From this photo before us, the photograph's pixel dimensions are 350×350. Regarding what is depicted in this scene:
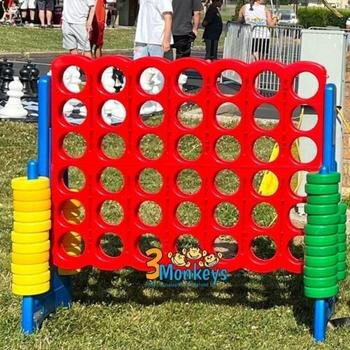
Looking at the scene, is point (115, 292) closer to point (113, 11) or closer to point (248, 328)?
point (248, 328)

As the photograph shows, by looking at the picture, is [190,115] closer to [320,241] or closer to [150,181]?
[150,181]

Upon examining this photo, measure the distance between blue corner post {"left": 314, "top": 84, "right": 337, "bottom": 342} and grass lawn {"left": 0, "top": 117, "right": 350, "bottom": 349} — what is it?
0.08 meters

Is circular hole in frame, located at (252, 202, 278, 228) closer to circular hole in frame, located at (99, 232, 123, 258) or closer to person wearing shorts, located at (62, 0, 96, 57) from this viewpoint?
circular hole in frame, located at (99, 232, 123, 258)

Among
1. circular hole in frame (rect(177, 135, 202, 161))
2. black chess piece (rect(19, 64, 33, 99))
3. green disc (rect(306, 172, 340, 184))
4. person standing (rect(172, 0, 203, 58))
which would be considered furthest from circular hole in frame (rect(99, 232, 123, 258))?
person standing (rect(172, 0, 203, 58))

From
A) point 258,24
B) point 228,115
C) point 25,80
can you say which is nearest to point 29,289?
point 228,115

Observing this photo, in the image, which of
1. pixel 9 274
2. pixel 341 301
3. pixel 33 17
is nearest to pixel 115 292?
pixel 9 274

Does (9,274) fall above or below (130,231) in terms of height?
below

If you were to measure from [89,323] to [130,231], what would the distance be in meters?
0.58

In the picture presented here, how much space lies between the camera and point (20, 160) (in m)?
9.02

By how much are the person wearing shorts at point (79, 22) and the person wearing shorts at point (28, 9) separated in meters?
20.5

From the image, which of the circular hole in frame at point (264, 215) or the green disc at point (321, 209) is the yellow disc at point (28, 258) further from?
the circular hole in frame at point (264, 215)

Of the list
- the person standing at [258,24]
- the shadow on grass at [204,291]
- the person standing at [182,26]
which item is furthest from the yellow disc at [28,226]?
the person standing at [258,24]

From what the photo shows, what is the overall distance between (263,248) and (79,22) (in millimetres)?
7051

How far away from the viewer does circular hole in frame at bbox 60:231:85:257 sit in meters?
4.70
